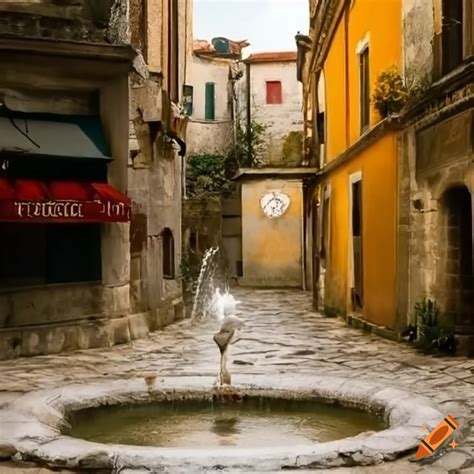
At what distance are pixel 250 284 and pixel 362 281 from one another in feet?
39.1

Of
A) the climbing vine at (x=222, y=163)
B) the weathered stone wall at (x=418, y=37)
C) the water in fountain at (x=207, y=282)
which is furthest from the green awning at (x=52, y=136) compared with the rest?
the climbing vine at (x=222, y=163)

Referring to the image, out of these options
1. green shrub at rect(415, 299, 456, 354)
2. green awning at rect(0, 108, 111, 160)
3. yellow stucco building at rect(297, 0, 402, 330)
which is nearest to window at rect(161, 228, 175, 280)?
yellow stucco building at rect(297, 0, 402, 330)

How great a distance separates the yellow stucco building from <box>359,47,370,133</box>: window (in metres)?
0.02

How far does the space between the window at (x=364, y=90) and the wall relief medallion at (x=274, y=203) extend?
1128cm

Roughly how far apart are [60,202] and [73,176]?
3.99ft

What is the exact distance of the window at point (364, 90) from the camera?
44.9 feet

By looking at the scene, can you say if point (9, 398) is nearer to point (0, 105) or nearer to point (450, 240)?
point (0, 105)

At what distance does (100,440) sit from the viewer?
19.3 ft

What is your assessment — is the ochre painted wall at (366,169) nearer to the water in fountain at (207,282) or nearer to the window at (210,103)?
the water in fountain at (207,282)

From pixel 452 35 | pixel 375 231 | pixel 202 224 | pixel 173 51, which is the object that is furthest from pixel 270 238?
pixel 452 35

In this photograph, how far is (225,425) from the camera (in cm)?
634

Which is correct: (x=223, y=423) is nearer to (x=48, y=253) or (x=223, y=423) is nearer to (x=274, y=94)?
(x=48, y=253)

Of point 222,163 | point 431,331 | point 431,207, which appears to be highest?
point 222,163

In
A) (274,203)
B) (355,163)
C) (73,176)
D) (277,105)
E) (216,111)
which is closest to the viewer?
(73,176)
